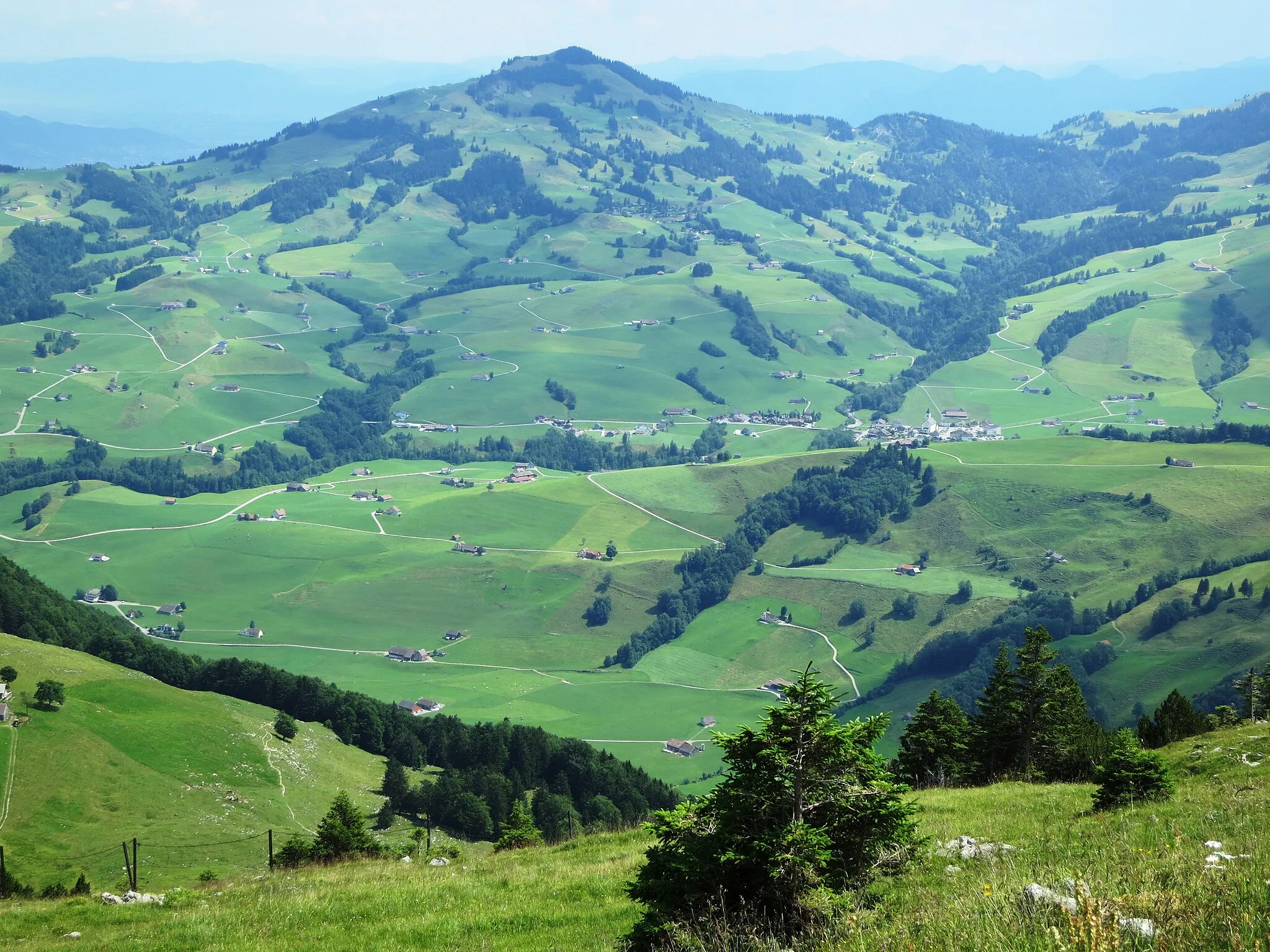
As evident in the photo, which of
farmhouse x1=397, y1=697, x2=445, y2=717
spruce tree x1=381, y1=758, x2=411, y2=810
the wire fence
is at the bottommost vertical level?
farmhouse x1=397, y1=697, x2=445, y2=717

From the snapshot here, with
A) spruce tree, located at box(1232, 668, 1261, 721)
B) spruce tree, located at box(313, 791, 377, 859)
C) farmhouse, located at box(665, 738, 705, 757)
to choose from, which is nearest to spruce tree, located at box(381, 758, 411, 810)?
spruce tree, located at box(313, 791, 377, 859)

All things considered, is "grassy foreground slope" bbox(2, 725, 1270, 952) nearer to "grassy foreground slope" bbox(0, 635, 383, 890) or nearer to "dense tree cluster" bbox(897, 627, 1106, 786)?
"dense tree cluster" bbox(897, 627, 1106, 786)

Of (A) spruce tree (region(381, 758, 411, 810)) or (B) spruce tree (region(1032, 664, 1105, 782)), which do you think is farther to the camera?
(A) spruce tree (region(381, 758, 411, 810))

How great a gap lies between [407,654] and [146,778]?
318 feet

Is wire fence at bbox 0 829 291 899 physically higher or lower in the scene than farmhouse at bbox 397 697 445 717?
higher

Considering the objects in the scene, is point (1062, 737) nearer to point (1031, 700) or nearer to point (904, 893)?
point (1031, 700)

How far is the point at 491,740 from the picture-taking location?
9500 centimetres

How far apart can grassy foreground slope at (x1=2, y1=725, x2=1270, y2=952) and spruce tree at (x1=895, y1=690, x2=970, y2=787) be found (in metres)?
14.4

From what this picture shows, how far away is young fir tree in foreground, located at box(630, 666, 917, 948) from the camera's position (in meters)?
15.3

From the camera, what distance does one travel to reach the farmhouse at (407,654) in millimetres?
162625

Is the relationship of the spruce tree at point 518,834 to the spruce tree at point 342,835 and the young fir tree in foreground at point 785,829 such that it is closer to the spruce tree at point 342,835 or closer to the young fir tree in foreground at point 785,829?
the spruce tree at point 342,835

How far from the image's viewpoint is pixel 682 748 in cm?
13488

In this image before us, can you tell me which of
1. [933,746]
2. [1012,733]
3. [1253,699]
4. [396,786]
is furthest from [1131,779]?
[396,786]

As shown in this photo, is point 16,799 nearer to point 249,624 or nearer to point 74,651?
point 74,651
